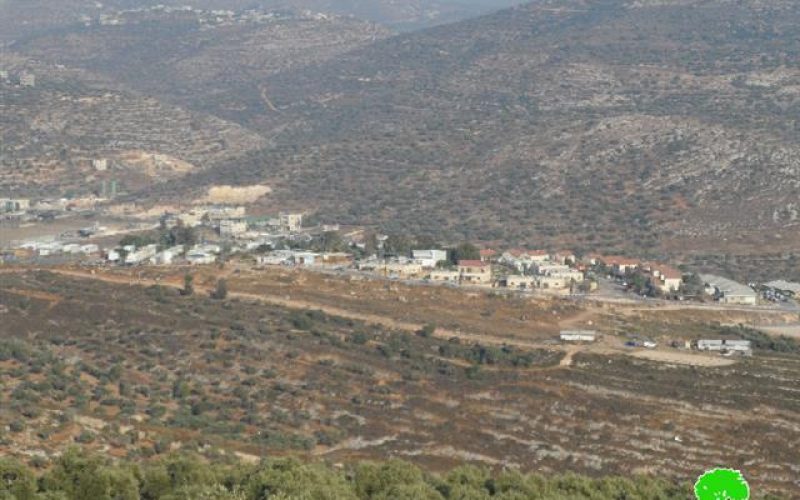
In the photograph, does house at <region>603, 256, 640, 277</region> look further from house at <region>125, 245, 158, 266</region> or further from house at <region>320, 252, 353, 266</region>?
house at <region>125, 245, 158, 266</region>

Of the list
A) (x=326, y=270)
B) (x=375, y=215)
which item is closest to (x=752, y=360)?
(x=326, y=270)

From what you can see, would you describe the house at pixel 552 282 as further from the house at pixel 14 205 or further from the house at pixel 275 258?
the house at pixel 14 205

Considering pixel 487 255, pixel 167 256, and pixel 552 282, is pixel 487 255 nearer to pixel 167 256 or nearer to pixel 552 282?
pixel 552 282

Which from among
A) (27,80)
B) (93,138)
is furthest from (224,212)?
(27,80)

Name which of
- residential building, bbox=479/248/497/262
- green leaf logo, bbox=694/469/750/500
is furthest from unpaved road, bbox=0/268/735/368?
green leaf logo, bbox=694/469/750/500

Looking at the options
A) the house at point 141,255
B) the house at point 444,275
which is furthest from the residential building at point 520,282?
the house at point 141,255
